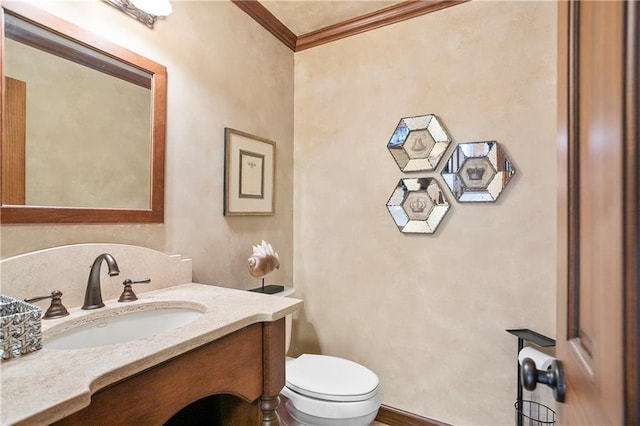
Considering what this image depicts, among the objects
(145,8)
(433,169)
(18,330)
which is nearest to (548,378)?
(18,330)

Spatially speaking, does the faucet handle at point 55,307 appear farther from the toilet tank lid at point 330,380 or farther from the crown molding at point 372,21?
the crown molding at point 372,21

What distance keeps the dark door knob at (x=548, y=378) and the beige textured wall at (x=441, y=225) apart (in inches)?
44.5

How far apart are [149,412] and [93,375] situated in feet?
0.57

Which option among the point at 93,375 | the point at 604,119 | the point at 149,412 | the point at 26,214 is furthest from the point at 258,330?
the point at 604,119

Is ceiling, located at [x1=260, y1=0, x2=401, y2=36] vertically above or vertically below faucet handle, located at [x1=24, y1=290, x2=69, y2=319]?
above

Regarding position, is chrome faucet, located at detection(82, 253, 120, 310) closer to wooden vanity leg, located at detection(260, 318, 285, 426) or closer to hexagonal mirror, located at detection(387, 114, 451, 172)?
wooden vanity leg, located at detection(260, 318, 285, 426)

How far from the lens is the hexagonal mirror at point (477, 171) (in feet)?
5.24

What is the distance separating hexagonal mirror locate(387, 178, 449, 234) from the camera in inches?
68.7

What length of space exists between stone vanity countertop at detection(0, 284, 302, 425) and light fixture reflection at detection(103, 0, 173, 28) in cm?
108

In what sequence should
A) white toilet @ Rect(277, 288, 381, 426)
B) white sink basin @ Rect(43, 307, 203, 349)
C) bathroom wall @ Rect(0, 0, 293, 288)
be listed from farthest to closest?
white toilet @ Rect(277, 288, 381, 426) < bathroom wall @ Rect(0, 0, 293, 288) < white sink basin @ Rect(43, 307, 203, 349)

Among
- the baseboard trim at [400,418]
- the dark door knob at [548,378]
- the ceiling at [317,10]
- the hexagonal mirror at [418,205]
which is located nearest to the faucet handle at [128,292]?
the dark door knob at [548,378]

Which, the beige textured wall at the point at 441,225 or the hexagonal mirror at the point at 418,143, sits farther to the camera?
the hexagonal mirror at the point at 418,143

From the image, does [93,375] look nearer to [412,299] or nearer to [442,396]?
[412,299]

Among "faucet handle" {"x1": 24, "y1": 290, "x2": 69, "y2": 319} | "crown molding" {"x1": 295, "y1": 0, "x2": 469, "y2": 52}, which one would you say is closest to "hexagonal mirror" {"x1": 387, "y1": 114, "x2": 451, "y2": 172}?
"crown molding" {"x1": 295, "y1": 0, "x2": 469, "y2": 52}
